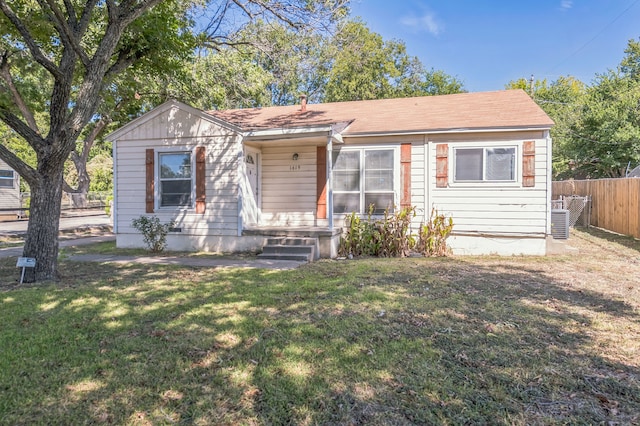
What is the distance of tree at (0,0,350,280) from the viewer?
19.2 feet

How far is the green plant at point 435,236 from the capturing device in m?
9.12

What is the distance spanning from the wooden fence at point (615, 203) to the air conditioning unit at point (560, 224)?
9.03 feet

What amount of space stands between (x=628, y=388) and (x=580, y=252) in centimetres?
726

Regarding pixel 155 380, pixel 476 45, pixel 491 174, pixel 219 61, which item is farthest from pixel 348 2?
pixel 476 45

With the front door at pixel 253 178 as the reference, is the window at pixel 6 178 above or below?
above

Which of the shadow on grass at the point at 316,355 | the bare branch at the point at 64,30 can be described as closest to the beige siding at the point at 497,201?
the shadow on grass at the point at 316,355

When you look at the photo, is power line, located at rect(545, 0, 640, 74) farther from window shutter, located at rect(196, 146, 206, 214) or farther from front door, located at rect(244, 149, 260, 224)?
window shutter, located at rect(196, 146, 206, 214)

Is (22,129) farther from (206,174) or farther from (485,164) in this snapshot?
(485,164)

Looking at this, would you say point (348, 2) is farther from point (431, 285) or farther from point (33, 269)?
point (33, 269)

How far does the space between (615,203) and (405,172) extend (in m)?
7.81

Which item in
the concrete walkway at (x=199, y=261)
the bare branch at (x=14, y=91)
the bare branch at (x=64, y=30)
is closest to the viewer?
the bare branch at (x=64, y=30)

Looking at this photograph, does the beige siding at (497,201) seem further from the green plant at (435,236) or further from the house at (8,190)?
the house at (8,190)

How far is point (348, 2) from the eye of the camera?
8.38m

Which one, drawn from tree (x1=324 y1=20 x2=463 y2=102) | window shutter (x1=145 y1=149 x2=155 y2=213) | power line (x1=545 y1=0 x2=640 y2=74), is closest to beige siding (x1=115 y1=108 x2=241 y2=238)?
window shutter (x1=145 y1=149 x2=155 y2=213)
